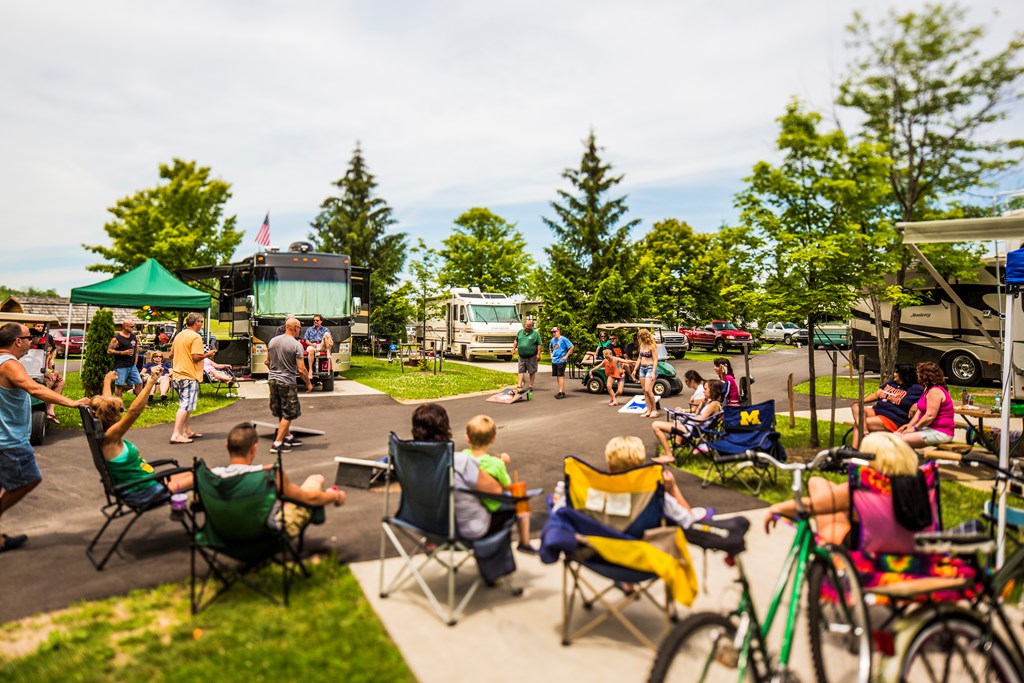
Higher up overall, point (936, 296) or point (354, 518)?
point (936, 296)

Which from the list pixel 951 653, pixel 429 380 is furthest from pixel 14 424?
pixel 429 380

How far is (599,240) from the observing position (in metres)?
28.4

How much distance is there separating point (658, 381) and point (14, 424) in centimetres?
1173

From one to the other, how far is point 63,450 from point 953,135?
2069cm

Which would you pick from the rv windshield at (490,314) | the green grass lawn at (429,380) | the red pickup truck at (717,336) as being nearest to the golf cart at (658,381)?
the green grass lawn at (429,380)

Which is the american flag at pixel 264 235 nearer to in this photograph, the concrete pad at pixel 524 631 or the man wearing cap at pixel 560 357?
the man wearing cap at pixel 560 357

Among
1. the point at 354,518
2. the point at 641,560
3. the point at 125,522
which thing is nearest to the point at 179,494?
the point at 125,522

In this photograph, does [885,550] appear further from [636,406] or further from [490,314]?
[490,314]

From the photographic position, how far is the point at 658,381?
47.1ft

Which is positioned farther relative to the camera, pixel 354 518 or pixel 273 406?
pixel 273 406

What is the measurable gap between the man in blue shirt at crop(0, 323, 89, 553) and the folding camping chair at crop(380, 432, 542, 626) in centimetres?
293

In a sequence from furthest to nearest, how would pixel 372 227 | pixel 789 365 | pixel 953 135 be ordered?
pixel 372 227
pixel 789 365
pixel 953 135

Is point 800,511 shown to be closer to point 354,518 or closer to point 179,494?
point 354,518

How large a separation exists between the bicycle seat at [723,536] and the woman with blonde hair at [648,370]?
7.55 m
